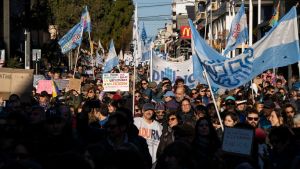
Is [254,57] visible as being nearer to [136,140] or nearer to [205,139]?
[205,139]

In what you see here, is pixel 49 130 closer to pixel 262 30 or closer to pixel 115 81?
pixel 115 81

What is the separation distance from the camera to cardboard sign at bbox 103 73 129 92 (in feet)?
60.3

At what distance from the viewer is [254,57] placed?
540 inches

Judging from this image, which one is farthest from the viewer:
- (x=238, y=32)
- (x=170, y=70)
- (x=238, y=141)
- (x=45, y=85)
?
(x=170, y=70)

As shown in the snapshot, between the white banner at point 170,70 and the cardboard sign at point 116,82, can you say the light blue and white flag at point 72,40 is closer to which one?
the white banner at point 170,70

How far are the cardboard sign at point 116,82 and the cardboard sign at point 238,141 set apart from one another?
35.1 ft

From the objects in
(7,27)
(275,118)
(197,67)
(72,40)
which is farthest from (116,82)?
(7,27)

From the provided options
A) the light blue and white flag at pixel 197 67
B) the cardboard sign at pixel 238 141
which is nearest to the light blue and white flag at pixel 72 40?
the light blue and white flag at pixel 197 67

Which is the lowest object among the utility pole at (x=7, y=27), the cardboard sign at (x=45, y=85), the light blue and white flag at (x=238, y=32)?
the cardboard sign at (x=45, y=85)

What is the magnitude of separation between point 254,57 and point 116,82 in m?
5.33

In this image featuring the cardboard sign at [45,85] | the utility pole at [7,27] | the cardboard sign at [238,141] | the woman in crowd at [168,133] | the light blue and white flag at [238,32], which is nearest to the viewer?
the cardboard sign at [238,141]

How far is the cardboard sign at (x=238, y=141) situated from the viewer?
24.7 feet

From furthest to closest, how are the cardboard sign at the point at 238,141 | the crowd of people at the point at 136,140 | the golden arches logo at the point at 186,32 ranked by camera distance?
the golden arches logo at the point at 186,32
the cardboard sign at the point at 238,141
the crowd of people at the point at 136,140

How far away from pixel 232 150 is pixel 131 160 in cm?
295
